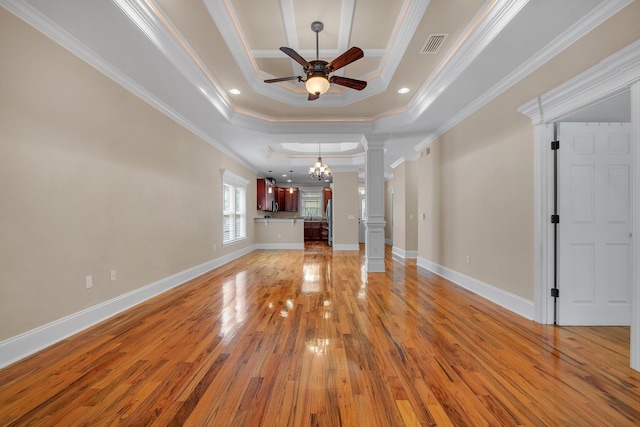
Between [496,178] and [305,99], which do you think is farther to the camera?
[305,99]

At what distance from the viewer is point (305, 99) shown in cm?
449

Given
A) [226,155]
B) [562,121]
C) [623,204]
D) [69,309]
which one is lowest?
[69,309]

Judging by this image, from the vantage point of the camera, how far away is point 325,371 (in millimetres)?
1957

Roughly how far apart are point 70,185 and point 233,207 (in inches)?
195

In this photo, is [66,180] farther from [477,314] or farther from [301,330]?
[477,314]

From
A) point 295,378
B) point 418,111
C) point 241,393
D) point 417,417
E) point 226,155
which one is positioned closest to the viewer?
point 417,417

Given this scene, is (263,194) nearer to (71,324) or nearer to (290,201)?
(290,201)

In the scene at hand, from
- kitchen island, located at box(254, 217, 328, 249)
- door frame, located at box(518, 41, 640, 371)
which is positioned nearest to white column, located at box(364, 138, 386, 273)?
door frame, located at box(518, 41, 640, 371)

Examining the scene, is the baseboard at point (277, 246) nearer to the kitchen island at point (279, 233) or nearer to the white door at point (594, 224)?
the kitchen island at point (279, 233)

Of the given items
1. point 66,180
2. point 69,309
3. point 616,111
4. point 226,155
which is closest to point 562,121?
point 616,111

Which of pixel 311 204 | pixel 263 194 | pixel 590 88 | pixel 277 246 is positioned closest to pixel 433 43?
pixel 590 88

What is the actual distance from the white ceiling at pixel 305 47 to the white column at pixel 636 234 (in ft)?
2.69

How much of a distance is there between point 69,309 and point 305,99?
155 inches

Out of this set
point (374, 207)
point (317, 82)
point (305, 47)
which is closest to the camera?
point (317, 82)
